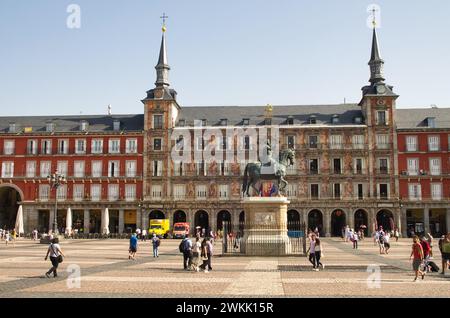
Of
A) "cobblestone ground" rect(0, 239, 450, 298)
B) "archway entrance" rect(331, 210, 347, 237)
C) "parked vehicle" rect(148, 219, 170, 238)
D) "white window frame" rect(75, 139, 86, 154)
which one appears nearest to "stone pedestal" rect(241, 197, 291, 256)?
"cobblestone ground" rect(0, 239, 450, 298)

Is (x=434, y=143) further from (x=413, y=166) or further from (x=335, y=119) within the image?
(x=335, y=119)

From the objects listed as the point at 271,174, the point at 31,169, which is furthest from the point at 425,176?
the point at 31,169

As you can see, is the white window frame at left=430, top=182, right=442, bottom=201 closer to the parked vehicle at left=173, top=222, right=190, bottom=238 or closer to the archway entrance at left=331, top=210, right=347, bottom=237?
the archway entrance at left=331, top=210, right=347, bottom=237

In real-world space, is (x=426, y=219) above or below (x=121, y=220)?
below

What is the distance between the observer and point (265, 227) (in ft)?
93.7

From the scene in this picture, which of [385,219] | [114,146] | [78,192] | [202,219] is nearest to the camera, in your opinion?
[385,219]

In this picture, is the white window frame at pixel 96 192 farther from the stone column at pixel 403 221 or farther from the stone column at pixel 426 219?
the stone column at pixel 426 219

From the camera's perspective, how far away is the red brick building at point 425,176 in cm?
6272

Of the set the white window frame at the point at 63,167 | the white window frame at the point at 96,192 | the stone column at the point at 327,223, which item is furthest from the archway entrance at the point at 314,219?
the white window frame at the point at 63,167

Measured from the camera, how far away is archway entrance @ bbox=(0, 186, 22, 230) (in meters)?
69.8

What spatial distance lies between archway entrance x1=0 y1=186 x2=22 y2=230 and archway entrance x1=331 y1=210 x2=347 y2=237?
143ft

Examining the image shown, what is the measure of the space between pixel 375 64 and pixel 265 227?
158 ft
